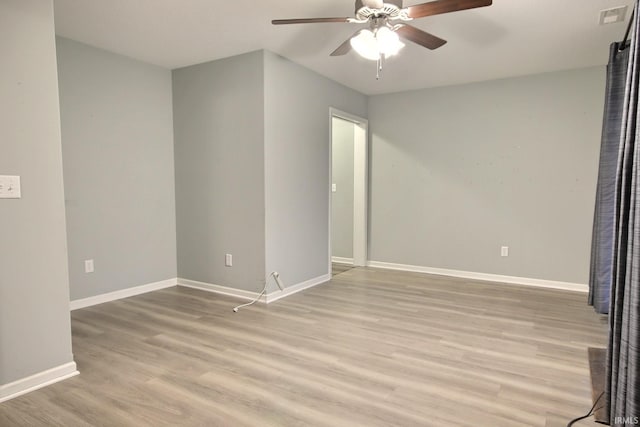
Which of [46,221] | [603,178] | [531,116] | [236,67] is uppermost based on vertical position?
[236,67]

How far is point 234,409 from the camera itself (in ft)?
6.22

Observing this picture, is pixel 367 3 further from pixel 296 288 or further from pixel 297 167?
pixel 296 288

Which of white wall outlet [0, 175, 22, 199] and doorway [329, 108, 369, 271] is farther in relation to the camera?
doorway [329, 108, 369, 271]

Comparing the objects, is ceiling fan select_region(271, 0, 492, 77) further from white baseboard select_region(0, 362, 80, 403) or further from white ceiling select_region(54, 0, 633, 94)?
white baseboard select_region(0, 362, 80, 403)

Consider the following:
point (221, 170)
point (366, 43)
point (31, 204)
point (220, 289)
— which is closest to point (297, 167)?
point (221, 170)

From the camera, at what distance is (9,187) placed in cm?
195


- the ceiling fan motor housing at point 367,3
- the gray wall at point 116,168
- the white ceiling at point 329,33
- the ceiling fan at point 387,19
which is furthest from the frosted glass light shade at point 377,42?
the gray wall at point 116,168

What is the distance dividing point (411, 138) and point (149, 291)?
143 inches

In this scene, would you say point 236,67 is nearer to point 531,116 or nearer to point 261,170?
point 261,170

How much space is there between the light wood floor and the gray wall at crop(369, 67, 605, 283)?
2.67ft

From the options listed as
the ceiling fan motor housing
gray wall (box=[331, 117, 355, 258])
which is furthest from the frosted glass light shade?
gray wall (box=[331, 117, 355, 258])

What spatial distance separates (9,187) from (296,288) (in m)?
2.65

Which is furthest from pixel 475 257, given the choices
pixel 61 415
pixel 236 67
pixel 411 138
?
pixel 61 415

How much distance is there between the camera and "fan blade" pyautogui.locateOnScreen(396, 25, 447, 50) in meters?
2.38
